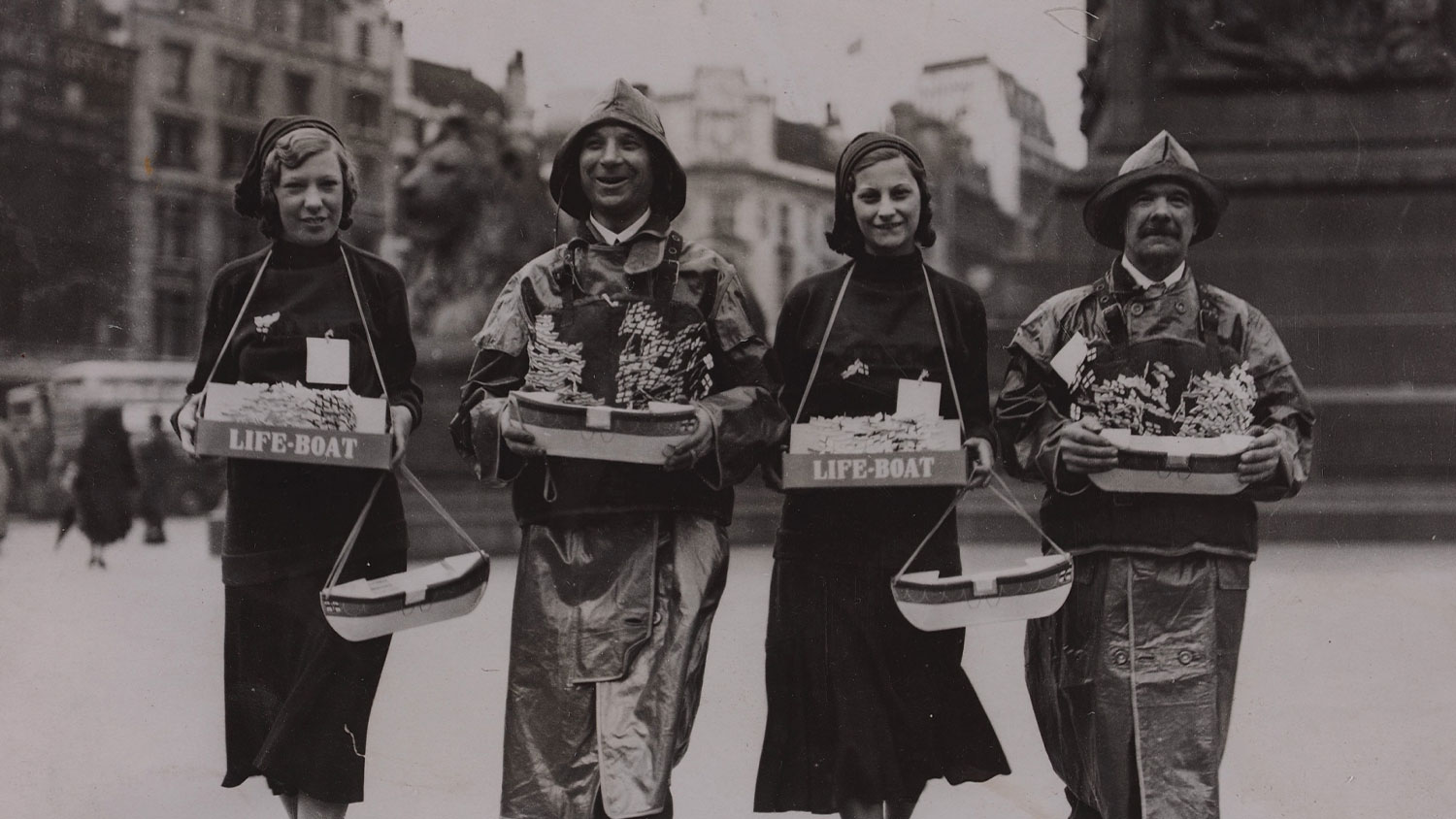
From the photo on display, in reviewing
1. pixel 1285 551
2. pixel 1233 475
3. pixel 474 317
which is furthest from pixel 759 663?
pixel 474 317

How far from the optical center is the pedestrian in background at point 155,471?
324 inches

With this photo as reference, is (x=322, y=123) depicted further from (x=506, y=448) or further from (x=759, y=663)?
(x=759, y=663)

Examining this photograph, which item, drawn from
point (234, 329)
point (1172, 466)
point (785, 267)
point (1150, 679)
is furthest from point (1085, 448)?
point (785, 267)

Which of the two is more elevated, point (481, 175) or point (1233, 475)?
point (481, 175)

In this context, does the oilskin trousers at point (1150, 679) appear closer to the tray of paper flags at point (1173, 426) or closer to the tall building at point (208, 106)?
the tray of paper flags at point (1173, 426)

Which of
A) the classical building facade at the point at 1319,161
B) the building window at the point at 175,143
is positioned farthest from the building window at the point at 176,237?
the classical building facade at the point at 1319,161

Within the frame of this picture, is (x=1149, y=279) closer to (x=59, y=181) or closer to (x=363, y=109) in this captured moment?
(x=363, y=109)

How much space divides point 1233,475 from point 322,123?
8.53 ft

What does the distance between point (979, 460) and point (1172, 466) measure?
1.60ft

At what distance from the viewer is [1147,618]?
3.67m

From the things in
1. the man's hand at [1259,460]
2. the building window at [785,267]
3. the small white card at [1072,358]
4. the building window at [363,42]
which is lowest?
the man's hand at [1259,460]

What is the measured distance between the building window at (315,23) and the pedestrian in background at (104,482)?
2.76 meters

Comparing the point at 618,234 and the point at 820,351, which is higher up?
the point at 618,234

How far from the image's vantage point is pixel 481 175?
942cm
